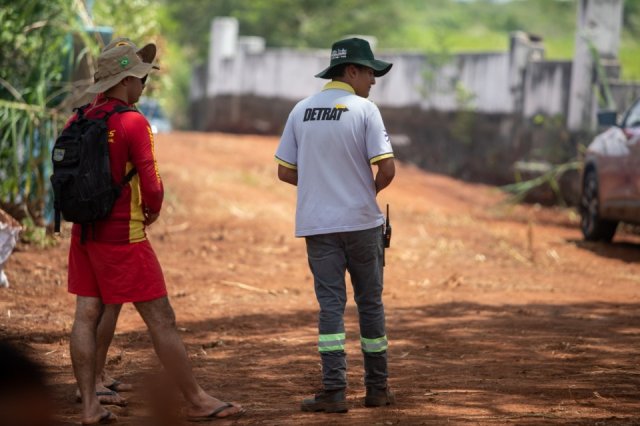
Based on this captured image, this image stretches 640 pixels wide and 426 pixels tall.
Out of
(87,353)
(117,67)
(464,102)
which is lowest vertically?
(87,353)

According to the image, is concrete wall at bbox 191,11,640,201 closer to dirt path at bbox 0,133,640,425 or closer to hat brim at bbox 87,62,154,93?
dirt path at bbox 0,133,640,425

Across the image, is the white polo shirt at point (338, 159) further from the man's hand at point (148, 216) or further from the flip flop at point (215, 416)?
the flip flop at point (215, 416)

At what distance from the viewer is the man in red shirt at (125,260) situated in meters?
5.55

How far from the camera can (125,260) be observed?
18.2 ft

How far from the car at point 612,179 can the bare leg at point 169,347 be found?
7473 millimetres

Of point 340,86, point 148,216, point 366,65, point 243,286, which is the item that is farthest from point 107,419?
point 243,286

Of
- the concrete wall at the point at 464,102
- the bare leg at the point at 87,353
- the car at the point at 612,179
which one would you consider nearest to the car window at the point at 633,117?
the car at the point at 612,179

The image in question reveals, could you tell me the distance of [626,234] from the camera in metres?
14.7

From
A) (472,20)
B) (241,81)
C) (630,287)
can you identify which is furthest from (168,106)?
(630,287)

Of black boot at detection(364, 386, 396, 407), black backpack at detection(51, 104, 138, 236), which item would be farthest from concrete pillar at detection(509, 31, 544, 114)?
black backpack at detection(51, 104, 138, 236)

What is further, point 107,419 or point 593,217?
point 593,217

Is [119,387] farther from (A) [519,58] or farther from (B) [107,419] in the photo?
(A) [519,58]

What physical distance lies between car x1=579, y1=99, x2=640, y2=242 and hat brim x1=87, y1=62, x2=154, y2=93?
7.50 metres

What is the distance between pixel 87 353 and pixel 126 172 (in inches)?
34.3
